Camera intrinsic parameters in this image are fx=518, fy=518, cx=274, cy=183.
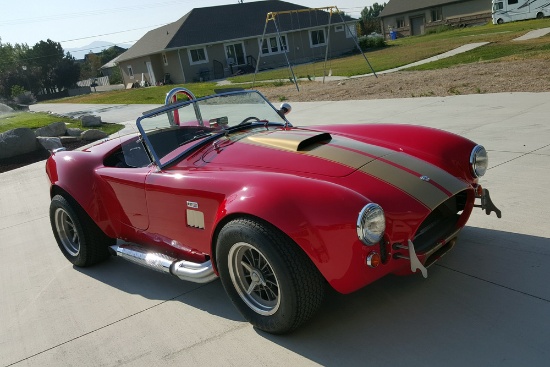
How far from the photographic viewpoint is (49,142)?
39.8ft

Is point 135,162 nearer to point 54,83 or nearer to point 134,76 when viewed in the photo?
point 134,76

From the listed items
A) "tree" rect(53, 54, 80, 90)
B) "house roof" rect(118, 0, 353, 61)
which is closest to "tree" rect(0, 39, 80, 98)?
"tree" rect(53, 54, 80, 90)

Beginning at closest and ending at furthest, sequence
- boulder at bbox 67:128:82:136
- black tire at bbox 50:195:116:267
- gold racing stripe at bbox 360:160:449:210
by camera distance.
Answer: gold racing stripe at bbox 360:160:449:210
black tire at bbox 50:195:116:267
boulder at bbox 67:128:82:136

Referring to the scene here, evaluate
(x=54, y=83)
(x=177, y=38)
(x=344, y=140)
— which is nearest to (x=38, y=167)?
(x=344, y=140)

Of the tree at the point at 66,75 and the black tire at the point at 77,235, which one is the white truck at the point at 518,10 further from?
the tree at the point at 66,75

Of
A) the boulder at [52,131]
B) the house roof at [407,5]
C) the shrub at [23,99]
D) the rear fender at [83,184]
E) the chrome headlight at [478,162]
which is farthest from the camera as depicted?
the house roof at [407,5]

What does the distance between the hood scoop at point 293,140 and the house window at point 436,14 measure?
5239 centimetres

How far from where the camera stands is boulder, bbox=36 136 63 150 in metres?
12.0

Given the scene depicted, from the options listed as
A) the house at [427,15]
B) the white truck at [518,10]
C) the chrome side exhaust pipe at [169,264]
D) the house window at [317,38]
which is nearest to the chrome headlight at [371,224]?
the chrome side exhaust pipe at [169,264]

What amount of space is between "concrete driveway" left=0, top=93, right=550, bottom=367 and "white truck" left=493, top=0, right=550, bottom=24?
37814mm

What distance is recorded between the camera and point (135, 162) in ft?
13.0

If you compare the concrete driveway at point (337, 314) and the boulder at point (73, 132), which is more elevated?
the boulder at point (73, 132)

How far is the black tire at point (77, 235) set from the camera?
13.9 ft

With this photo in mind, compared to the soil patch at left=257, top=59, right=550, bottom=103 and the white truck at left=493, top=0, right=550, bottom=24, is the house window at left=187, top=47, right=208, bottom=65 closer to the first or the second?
the soil patch at left=257, top=59, right=550, bottom=103
